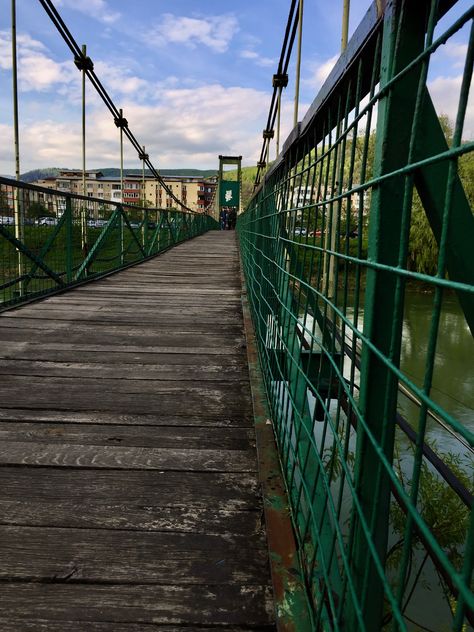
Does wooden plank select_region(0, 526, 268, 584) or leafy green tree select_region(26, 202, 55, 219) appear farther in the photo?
leafy green tree select_region(26, 202, 55, 219)

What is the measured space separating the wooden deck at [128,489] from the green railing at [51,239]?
3.59 ft

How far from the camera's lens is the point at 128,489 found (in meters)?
1.26

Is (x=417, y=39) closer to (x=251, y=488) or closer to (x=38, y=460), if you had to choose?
(x=251, y=488)

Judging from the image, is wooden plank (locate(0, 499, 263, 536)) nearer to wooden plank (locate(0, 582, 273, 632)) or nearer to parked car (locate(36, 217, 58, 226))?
wooden plank (locate(0, 582, 273, 632))

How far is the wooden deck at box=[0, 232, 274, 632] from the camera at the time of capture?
35.4 inches

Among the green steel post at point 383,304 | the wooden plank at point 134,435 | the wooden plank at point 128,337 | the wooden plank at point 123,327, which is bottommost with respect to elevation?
the wooden plank at point 134,435

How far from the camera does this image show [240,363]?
2361mm

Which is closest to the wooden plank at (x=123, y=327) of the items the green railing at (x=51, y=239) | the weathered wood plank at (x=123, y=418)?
the green railing at (x=51, y=239)

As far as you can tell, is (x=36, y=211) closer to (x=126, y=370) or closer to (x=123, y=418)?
(x=126, y=370)

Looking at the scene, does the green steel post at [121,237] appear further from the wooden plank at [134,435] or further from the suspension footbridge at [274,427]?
the wooden plank at [134,435]

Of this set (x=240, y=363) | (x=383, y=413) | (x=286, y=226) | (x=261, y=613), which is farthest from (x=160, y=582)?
(x=240, y=363)

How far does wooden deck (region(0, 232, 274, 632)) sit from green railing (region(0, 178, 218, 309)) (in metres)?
1.09

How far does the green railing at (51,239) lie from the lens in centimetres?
338

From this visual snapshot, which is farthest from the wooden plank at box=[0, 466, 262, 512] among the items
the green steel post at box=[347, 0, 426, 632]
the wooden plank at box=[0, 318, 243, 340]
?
the wooden plank at box=[0, 318, 243, 340]
